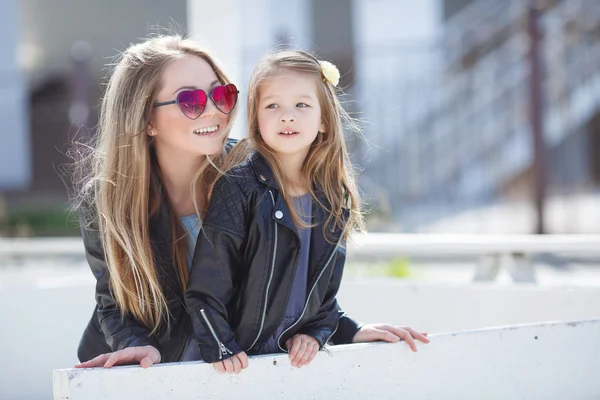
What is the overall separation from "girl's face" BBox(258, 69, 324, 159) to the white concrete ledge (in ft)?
1.97

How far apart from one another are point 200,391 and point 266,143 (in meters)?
0.74

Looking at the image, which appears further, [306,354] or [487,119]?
[487,119]

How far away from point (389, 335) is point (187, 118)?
2.69ft

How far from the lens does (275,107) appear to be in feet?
6.56

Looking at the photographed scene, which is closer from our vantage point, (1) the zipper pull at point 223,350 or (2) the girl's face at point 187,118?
(1) the zipper pull at point 223,350

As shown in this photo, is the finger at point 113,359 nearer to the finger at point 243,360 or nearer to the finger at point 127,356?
the finger at point 127,356

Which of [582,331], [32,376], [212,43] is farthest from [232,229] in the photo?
[212,43]

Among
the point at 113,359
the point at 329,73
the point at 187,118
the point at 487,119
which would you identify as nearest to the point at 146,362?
the point at 113,359

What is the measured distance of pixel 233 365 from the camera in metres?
1.62

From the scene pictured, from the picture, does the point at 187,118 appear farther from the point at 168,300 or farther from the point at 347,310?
the point at 347,310

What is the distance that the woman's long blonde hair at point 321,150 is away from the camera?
202cm

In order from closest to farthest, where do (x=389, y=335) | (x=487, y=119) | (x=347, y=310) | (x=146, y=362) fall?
(x=146, y=362), (x=389, y=335), (x=347, y=310), (x=487, y=119)

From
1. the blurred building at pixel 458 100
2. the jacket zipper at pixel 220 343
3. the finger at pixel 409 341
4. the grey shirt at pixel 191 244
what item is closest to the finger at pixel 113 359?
the jacket zipper at pixel 220 343

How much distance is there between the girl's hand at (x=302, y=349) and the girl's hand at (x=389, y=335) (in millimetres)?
176
